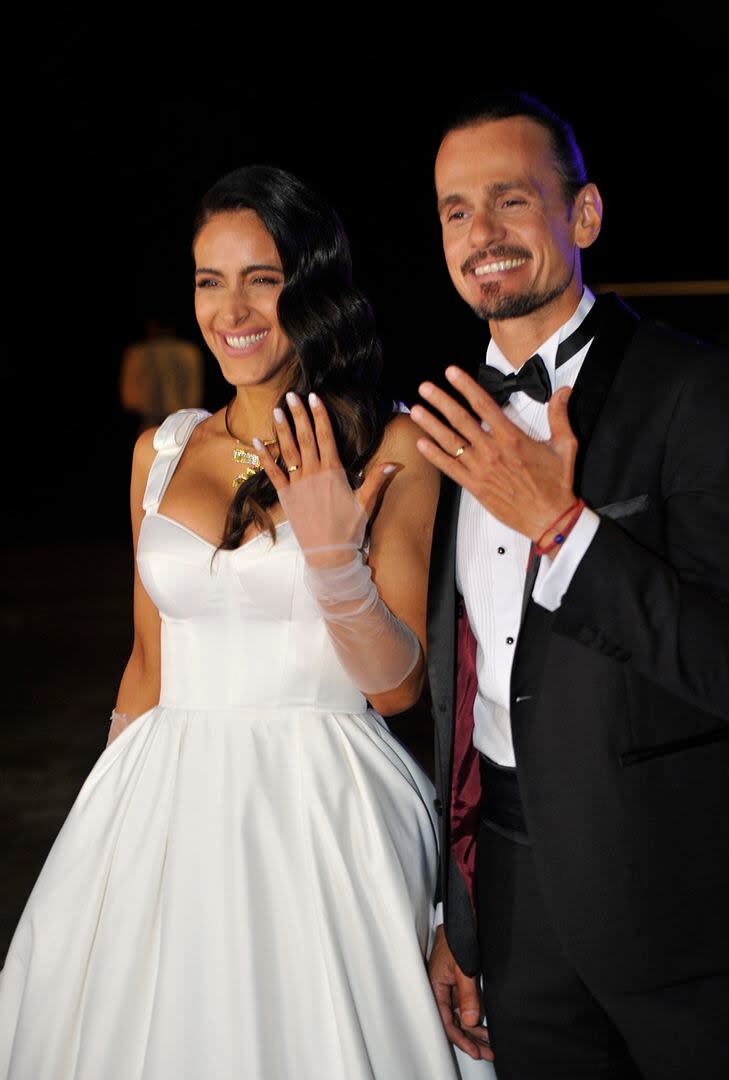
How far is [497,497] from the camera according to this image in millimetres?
1532

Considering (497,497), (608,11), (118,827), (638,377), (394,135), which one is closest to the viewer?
(497,497)

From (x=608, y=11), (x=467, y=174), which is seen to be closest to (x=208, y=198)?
(x=467, y=174)

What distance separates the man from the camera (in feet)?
4.98

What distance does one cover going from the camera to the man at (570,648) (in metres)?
1.52

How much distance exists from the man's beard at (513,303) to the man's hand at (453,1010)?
0.99m

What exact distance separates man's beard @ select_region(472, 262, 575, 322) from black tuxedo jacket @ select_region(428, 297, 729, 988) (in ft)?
0.57

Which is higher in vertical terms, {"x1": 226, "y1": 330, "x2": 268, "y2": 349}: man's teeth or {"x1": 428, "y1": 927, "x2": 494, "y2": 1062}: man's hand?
{"x1": 226, "y1": 330, "x2": 268, "y2": 349}: man's teeth

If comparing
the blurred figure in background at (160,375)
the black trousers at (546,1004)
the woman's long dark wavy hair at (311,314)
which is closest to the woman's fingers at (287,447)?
the woman's long dark wavy hair at (311,314)

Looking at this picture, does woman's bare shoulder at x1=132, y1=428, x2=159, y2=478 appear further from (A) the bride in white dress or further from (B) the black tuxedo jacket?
(B) the black tuxedo jacket

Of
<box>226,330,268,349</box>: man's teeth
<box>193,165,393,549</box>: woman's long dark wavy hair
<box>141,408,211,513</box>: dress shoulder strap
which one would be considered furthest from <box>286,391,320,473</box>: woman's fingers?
<box>141,408,211,513</box>: dress shoulder strap

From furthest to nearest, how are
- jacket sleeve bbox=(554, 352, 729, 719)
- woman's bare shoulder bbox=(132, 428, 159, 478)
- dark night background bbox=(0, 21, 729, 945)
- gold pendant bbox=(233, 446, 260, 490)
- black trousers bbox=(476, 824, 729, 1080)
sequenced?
dark night background bbox=(0, 21, 729, 945) < woman's bare shoulder bbox=(132, 428, 159, 478) < gold pendant bbox=(233, 446, 260, 490) < black trousers bbox=(476, 824, 729, 1080) < jacket sleeve bbox=(554, 352, 729, 719)

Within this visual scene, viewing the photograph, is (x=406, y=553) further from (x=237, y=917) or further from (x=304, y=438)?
(x=237, y=917)

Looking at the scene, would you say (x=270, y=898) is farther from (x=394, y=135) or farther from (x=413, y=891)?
(x=394, y=135)

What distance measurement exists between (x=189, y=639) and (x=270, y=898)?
485mm
